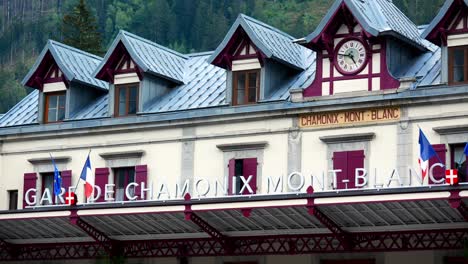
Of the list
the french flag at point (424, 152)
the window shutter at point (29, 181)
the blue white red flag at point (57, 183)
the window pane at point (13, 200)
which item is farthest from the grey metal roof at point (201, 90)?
the french flag at point (424, 152)

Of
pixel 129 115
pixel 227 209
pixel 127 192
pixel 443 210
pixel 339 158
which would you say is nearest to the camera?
pixel 443 210

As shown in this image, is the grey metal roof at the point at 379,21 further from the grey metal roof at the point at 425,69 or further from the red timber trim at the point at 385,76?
the red timber trim at the point at 385,76

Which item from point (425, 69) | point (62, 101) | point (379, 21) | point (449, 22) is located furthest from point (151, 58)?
point (449, 22)

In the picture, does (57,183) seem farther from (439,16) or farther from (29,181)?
(439,16)

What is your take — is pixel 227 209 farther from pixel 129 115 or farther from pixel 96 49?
pixel 96 49

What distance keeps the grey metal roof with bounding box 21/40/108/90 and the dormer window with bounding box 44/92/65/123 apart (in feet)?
4.16

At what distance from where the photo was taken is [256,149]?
1821 inches

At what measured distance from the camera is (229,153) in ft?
154

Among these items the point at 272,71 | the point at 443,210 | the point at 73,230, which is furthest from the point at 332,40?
the point at 73,230

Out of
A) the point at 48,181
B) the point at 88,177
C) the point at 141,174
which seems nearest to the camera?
the point at 88,177

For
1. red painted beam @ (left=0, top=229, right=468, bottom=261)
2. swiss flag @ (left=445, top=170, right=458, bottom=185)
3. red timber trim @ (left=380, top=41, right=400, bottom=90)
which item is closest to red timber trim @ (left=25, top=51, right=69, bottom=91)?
red painted beam @ (left=0, top=229, right=468, bottom=261)

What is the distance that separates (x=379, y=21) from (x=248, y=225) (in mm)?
9548

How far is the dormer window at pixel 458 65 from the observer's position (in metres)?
42.4

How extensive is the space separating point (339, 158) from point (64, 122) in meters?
14.1
